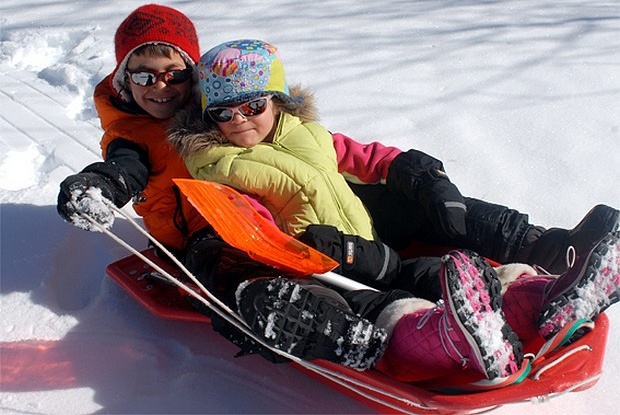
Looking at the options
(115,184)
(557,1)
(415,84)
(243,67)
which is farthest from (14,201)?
(557,1)

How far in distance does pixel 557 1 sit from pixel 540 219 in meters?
1.86

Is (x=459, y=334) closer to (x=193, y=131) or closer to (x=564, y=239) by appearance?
(x=564, y=239)

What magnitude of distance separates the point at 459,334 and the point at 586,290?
0.27 metres

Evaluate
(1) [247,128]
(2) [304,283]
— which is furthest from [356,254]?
(1) [247,128]

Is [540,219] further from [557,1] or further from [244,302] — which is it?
[557,1]

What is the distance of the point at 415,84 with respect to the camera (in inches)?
124

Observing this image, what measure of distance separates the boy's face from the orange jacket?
53mm

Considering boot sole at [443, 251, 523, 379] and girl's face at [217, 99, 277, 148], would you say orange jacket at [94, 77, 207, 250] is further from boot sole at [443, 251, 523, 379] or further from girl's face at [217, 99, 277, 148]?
boot sole at [443, 251, 523, 379]

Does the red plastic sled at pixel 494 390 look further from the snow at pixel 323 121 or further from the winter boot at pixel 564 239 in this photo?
the winter boot at pixel 564 239

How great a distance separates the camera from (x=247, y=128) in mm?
1892

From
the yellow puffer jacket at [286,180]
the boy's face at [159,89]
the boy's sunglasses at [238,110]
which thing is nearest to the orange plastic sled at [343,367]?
the yellow puffer jacket at [286,180]

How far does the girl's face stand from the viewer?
188 centimetres

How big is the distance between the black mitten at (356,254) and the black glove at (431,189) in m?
0.16

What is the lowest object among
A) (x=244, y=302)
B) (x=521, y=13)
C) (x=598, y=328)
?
(x=244, y=302)
